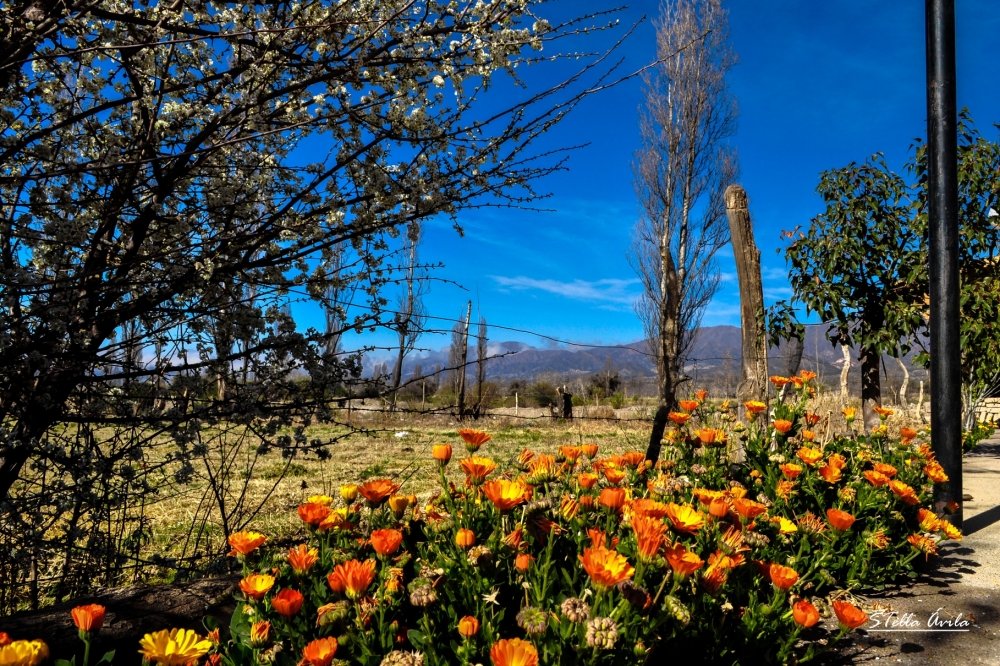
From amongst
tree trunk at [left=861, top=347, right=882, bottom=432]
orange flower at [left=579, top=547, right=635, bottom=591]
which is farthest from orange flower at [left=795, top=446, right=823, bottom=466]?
tree trunk at [left=861, top=347, right=882, bottom=432]

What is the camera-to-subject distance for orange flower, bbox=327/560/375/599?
1053mm

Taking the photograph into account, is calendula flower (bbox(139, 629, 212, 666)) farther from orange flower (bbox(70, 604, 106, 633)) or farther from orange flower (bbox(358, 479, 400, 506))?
orange flower (bbox(358, 479, 400, 506))

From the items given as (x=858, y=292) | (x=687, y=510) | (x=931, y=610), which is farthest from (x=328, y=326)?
(x=858, y=292)

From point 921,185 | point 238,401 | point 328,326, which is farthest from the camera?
point 921,185

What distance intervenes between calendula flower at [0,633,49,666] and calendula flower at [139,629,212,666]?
0.42ft

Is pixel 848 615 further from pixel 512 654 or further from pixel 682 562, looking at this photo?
pixel 512 654

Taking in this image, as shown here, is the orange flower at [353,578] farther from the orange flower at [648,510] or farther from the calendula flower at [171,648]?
the orange flower at [648,510]

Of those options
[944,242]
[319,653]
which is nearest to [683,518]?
[319,653]

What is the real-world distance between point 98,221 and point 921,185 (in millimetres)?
6539

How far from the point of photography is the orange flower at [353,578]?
1.05 metres

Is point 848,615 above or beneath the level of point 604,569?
beneath

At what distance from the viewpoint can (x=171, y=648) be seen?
0.85 metres

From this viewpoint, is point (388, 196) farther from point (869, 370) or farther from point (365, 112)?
point (869, 370)

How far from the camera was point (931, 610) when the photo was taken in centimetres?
200
